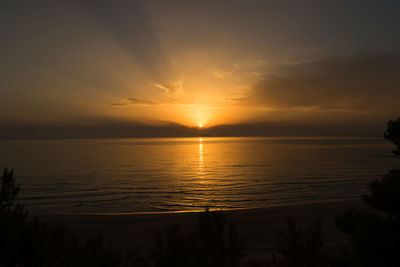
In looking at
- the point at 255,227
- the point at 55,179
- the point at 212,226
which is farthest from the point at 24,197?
the point at 212,226

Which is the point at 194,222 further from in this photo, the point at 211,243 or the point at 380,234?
the point at 380,234

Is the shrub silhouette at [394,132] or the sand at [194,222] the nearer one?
the shrub silhouette at [394,132]

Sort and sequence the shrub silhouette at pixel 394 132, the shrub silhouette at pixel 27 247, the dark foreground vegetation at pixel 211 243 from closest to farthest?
the shrub silhouette at pixel 27 247
the dark foreground vegetation at pixel 211 243
the shrub silhouette at pixel 394 132

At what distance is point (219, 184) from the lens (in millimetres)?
33406

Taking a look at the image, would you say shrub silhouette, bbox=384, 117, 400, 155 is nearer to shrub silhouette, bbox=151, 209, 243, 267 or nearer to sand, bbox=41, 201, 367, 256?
shrub silhouette, bbox=151, 209, 243, 267

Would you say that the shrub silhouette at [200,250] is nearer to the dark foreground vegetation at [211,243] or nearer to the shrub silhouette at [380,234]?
the dark foreground vegetation at [211,243]

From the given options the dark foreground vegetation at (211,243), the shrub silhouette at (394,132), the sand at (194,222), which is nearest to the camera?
the dark foreground vegetation at (211,243)

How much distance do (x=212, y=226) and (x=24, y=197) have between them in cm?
2598

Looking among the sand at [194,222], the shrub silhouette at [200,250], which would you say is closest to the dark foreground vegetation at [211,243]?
the shrub silhouette at [200,250]

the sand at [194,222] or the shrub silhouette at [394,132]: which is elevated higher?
the shrub silhouette at [394,132]

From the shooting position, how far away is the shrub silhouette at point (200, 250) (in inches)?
282

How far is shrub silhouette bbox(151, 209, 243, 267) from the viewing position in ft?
23.5

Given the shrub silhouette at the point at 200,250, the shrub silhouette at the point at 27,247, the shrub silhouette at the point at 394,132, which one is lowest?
the shrub silhouette at the point at 200,250

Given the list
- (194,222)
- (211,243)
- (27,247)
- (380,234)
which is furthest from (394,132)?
(194,222)
